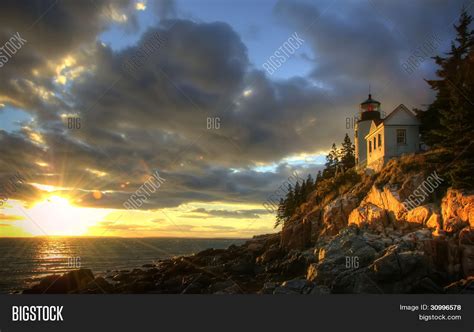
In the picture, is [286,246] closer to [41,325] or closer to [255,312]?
[255,312]

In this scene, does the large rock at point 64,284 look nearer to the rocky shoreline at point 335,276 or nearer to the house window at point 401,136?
the rocky shoreline at point 335,276

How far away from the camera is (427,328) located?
15.9 m

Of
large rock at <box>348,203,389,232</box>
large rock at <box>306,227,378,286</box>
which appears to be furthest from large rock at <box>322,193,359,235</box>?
large rock at <box>306,227,378,286</box>

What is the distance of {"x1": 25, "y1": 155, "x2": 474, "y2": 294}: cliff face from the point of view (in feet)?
68.0

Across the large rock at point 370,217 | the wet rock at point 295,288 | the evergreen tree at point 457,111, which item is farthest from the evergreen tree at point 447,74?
the wet rock at point 295,288

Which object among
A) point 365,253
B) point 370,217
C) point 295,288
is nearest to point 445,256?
point 365,253

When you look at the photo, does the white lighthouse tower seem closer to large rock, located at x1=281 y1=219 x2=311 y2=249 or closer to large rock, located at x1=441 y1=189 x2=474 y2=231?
large rock, located at x1=281 y1=219 x2=311 y2=249

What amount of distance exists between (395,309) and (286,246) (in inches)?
1032

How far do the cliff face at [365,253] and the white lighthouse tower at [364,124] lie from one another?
18.3ft

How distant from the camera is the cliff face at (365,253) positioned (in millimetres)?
20734

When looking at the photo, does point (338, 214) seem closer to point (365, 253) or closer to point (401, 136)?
point (401, 136)

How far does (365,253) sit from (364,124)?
3158 cm

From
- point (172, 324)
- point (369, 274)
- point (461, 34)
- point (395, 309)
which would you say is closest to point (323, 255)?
point (369, 274)

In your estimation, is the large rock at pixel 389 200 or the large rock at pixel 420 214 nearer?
the large rock at pixel 420 214
